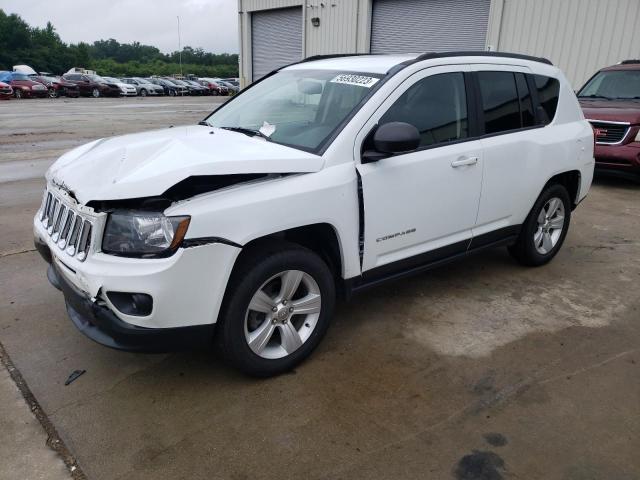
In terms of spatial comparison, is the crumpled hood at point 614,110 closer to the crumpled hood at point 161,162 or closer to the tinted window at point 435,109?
the tinted window at point 435,109

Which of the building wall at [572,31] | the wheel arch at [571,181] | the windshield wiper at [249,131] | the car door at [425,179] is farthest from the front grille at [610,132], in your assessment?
the windshield wiper at [249,131]

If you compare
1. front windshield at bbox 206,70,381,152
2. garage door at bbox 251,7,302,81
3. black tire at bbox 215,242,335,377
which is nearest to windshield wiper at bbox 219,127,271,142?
front windshield at bbox 206,70,381,152

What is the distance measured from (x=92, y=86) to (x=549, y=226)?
125ft

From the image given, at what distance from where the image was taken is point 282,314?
3043mm

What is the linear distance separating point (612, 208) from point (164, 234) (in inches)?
260

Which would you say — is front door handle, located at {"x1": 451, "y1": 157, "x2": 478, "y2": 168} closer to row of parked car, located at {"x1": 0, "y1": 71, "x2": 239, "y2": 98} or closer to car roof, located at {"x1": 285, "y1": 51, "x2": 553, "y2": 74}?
car roof, located at {"x1": 285, "y1": 51, "x2": 553, "y2": 74}

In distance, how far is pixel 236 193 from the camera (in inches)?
108

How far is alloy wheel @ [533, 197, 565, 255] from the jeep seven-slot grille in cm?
366

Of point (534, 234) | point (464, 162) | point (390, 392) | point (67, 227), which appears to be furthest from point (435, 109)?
point (67, 227)

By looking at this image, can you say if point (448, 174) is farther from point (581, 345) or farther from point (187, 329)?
point (187, 329)

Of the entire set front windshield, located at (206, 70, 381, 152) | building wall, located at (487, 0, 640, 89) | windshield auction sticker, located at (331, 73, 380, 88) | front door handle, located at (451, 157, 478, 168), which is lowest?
front door handle, located at (451, 157, 478, 168)

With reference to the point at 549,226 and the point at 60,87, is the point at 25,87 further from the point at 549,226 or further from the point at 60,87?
the point at 549,226

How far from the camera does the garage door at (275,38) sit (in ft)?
70.0

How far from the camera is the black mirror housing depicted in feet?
10.1
